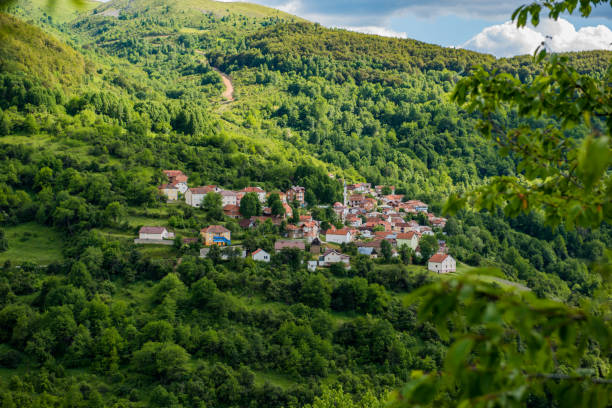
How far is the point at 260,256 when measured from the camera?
28125 mm

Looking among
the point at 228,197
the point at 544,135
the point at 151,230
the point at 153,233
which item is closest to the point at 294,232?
the point at 228,197

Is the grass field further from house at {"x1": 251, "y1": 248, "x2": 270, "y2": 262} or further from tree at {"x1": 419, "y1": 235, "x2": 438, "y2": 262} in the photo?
tree at {"x1": 419, "y1": 235, "x2": 438, "y2": 262}

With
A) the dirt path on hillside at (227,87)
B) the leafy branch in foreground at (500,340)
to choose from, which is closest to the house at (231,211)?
the leafy branch in foreground at (500,340)

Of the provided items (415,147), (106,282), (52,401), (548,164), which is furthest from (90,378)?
(415,147)

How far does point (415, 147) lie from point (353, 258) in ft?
136

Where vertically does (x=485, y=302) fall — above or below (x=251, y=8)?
below

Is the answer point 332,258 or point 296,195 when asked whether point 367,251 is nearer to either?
point 332,258

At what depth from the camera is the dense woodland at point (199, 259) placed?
19922mm

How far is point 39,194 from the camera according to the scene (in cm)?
3177

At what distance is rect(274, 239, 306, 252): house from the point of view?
29000mm

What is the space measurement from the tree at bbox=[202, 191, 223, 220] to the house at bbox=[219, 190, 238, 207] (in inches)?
35.0

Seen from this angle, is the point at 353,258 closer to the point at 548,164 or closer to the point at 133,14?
the point at 548,164

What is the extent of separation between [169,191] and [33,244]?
9.26 m

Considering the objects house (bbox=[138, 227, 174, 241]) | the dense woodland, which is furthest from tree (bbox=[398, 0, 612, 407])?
house (bbox=[138, 227, 174, 241])
